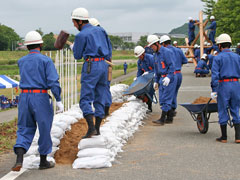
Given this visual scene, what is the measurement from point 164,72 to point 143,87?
1326mm

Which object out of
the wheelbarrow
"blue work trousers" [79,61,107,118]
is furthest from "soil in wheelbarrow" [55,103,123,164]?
the wheelbarrow

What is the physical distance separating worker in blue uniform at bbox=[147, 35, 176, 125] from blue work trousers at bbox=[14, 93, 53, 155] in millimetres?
4317

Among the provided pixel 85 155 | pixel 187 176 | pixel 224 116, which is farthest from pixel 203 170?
pixel 224 116

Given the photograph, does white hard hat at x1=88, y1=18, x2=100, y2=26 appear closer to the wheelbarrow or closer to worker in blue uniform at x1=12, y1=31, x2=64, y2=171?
the wheelbarrow

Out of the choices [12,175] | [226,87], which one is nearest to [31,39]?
[12,175]

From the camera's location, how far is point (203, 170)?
5449 mm

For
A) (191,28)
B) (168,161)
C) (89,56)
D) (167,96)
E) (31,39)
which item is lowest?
(168,161)

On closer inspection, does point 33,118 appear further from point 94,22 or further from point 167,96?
point 167,96

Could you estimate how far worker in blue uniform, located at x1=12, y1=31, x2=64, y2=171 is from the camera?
218 inches

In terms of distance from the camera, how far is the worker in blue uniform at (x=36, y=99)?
5.53 metres

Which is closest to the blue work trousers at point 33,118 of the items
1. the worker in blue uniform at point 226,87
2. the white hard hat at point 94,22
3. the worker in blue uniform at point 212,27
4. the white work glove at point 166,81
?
the worker in blue uniform at point 226,87

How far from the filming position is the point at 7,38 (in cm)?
11175

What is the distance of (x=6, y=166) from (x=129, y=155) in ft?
6.09

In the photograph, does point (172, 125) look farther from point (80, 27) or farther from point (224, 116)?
point (80, 27)
